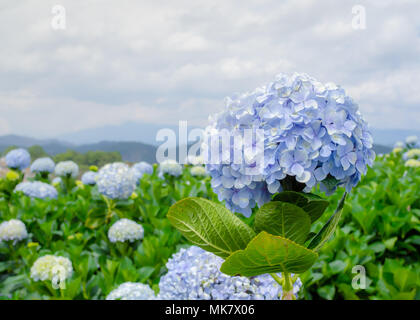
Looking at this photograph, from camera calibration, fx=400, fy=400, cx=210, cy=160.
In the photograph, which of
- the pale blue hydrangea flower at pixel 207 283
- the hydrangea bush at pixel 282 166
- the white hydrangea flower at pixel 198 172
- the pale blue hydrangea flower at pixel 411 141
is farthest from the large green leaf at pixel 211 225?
the pale blue hydrangea flower at pixel 411 141

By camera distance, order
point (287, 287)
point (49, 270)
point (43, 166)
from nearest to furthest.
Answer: point (287, 287) < point (49, 270) < point (43, 166)

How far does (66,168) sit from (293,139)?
12.5 ft

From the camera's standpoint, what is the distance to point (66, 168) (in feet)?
13.8

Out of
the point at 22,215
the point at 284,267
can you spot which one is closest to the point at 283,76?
the point at 284,267

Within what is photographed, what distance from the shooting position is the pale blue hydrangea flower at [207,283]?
1.21 metres

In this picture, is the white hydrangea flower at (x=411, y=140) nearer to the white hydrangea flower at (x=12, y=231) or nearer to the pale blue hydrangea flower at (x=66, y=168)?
the pale blue hydrangea flower at (x=66, y=168)

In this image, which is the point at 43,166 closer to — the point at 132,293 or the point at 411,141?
the point at 132,293

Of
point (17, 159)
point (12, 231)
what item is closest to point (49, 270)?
point (12, 231)

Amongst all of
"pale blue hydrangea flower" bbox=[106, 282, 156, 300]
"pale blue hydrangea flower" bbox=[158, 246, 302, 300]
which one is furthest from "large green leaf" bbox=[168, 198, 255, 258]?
"pale blue hydrangea flower" bbox=[106, 282, 156, 300]

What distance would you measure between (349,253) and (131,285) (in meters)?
1.65

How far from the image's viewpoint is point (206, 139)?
0.93 m

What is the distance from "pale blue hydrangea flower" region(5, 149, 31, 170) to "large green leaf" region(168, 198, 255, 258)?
3.92m

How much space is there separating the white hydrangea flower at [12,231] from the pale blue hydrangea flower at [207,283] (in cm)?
181

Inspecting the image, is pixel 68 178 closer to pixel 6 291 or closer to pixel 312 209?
pixel 6 291
